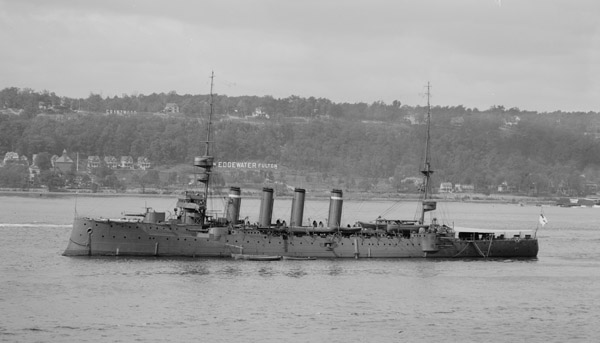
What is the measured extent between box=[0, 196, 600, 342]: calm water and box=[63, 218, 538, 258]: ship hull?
39.5 inches

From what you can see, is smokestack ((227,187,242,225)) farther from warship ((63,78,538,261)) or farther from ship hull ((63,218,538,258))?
ship hull ((63,218,538,258))

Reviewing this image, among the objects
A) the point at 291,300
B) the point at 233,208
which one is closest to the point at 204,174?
the point at 233,208

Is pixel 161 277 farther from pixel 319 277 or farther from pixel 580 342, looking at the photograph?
pixel 580 342

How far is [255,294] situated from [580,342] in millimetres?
18255

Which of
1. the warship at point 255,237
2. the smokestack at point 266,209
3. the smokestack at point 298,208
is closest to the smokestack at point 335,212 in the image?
the warship at point 255,237

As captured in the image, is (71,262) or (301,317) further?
(71,262)

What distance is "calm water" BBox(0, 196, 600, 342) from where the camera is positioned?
2030 inches

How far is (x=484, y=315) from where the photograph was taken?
58.4 m

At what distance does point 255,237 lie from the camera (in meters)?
74.8

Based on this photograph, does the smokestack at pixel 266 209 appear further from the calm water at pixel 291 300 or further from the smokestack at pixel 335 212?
the smokestack at pixel 335 212

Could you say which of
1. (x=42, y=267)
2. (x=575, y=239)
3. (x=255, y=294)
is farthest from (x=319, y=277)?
(x=575, y=239)

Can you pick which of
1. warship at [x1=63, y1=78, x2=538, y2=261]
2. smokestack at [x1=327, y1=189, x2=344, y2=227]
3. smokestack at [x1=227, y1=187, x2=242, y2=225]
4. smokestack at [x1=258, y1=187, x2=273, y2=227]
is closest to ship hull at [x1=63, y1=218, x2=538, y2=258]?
warship at [x1=63, y1=78, x2=538, y2=261]

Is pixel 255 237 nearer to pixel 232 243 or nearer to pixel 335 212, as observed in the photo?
pixel 232 243

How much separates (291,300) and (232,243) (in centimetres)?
1499
